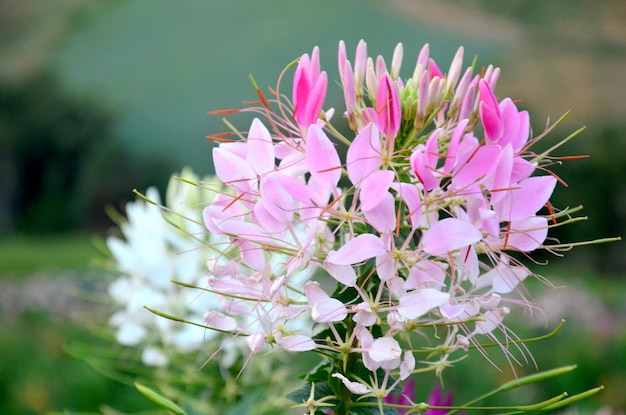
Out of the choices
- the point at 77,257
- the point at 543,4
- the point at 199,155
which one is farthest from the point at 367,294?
the point at 543,4

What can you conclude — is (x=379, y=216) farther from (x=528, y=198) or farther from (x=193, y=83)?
(x=193, y=83)

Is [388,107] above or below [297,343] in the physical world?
above

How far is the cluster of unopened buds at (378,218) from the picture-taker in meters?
0.45

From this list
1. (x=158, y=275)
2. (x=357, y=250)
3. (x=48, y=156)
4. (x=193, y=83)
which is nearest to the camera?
(x=357, y=250)

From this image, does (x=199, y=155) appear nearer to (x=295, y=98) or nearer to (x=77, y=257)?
(x=77, y=257)

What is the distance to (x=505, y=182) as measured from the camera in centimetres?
46

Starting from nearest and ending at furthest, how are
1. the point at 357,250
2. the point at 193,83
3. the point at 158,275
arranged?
1. the point at 357,250
2. the point at 158,275
3. the point at 193,83

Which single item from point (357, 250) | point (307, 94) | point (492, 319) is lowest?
point (492, 319)

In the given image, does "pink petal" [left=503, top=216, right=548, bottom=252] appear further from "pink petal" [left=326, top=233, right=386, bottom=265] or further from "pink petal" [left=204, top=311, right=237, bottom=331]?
"pink petal" [left=204, top=311, right=237, bottom=331]

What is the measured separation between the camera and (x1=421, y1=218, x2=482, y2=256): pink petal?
439mm

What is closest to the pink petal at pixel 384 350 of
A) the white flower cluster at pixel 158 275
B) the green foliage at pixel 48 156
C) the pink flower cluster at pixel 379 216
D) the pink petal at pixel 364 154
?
the pink flower cluster at pixel 379 216

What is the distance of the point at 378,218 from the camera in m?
0.46

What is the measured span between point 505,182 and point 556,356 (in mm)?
1478

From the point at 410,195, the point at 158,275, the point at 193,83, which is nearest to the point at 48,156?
the point at 193,83
